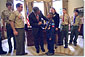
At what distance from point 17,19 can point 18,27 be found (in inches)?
6.4

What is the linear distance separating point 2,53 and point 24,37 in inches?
22.8

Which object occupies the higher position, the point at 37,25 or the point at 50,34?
the point at 37,25

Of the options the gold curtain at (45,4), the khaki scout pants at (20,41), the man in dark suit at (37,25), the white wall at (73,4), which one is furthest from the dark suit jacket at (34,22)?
the white wall at (73,4)

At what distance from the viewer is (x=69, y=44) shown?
2.17 metres

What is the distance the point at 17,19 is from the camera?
211 cm

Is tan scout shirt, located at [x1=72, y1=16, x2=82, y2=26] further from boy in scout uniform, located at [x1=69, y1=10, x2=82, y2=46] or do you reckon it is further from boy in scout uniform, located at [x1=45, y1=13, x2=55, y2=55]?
boy in scout uniform, located at [x1=45, y1=13, x2=55, y2=55]

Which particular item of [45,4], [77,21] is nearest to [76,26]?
[77,21]

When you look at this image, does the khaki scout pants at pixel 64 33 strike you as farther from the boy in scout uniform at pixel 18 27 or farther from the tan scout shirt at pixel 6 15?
the tan scout shirt at pixel 6 15

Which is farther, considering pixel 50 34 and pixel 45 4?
pixel 50 34

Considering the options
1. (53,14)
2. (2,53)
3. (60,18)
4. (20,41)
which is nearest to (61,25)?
(60,18)

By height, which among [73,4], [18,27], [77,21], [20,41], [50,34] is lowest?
[20,41]

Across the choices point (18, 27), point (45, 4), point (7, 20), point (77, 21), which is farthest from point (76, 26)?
point (7, 20)

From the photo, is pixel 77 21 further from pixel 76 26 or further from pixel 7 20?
pixel 7 20

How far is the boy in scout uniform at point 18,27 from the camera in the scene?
211 centimetres
